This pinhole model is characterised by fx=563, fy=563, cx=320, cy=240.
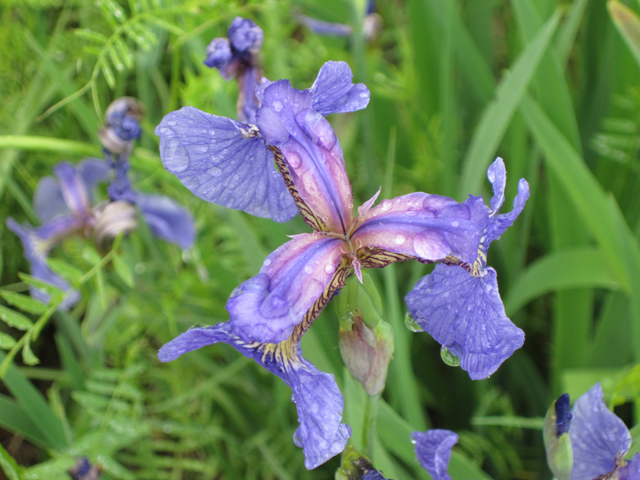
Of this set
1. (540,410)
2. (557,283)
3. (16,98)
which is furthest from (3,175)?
(540,410)

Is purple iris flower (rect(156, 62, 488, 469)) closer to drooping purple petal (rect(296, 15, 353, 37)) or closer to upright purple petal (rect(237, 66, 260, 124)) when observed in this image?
upright purple petal (rect(237, 66, 260, 124))

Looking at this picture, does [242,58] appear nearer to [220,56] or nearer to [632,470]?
[220,56]

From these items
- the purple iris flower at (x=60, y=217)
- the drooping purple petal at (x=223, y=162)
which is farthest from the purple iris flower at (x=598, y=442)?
the purple iris flower at (x=60, y=217)

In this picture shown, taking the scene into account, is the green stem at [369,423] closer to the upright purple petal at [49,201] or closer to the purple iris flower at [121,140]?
the purple iris flower at [121,140]

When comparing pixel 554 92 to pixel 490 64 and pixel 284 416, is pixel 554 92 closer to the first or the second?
pixel 490 64

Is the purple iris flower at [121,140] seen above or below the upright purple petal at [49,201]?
above

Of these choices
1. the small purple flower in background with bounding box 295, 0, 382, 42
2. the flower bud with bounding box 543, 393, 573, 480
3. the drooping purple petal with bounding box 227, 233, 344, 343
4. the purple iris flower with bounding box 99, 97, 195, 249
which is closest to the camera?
the drooping purple petal with bounding box 227, 233, 344, 343

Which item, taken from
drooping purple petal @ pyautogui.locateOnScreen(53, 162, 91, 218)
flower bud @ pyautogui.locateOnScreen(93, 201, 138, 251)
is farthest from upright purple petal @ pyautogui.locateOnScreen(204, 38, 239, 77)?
drooping purple petal @ pyautogui.locateOnScreen(53, 162, 91, 218)
